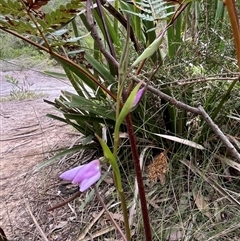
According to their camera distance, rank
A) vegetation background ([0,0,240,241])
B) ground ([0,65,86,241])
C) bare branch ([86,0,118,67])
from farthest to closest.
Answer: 1. ground ([0,65,86,241])
2. vegetation background ([0,0,240,241])
3. bare branch ([86,0,118,67])

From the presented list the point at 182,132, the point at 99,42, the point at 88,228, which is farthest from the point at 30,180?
the point at 99,42

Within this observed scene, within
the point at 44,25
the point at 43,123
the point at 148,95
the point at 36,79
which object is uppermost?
the point at 44,25

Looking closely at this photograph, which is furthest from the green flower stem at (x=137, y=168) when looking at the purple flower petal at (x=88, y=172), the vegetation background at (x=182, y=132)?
the vegetation background at (x=182, y=132)

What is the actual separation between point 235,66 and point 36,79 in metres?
3.16

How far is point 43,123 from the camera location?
1.44 meters

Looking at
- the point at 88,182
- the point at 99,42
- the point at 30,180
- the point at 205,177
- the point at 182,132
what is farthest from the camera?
the point at 30,180

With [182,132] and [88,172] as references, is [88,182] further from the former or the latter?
[182,132]

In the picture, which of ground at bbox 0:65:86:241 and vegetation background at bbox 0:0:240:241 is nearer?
vegetation background at bbox 0:0:240:241

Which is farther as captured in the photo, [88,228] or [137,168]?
[88,228]

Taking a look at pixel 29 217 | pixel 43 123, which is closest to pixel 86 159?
pixel 29 217

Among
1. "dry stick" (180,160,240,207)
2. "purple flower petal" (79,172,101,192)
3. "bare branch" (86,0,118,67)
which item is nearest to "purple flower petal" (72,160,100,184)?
"purple flower petal" (79,172,101,192)

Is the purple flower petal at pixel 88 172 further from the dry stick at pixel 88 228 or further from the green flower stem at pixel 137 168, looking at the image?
the dry stick at pixel 88 228

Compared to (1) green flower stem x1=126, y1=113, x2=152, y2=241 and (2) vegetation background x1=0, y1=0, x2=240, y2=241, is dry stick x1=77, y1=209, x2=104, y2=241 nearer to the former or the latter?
(2) vegetation background x1=0, y1=0, x2=240, y2=241

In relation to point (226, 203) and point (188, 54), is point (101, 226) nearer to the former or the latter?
point (226, 203)
